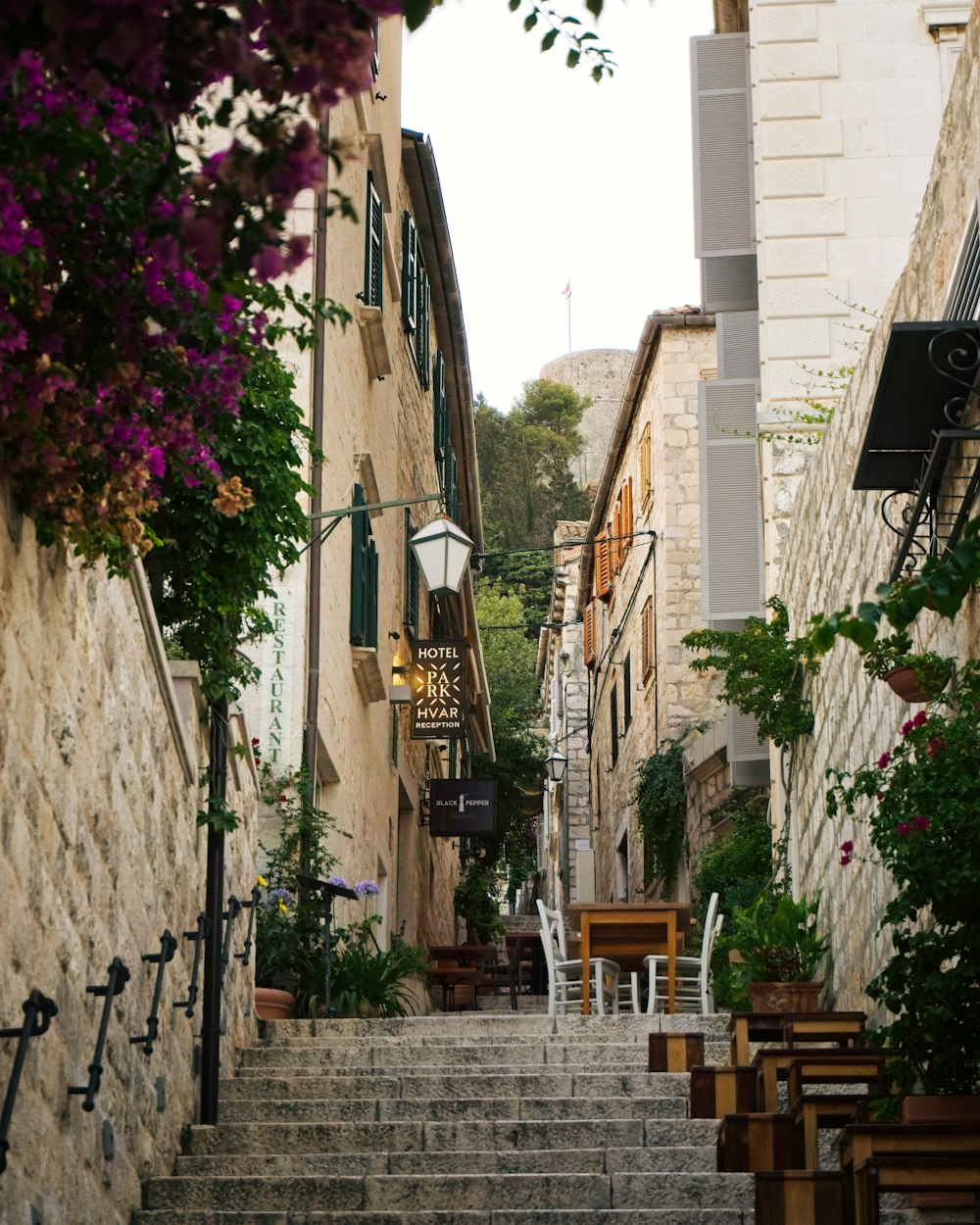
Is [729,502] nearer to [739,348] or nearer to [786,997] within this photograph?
[739,348]

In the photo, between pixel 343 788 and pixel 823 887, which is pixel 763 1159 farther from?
pixel 343 788

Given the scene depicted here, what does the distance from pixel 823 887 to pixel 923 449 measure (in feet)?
13.3

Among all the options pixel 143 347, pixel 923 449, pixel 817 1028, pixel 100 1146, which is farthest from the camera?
pixel 817 1028

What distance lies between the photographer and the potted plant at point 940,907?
582 cm

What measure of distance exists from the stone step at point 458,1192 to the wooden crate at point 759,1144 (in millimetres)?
103

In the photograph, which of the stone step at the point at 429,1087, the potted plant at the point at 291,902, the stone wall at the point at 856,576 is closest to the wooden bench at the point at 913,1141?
the stone wall at the point at 856,576

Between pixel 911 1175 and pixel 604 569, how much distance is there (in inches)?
902

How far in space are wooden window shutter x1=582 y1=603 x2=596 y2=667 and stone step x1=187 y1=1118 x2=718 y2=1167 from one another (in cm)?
2355

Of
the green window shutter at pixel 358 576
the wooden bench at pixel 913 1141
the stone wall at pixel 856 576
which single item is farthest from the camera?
the green window shutter at pixel 358 576

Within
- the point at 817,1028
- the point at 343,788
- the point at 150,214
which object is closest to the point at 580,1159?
the point at 817,1028

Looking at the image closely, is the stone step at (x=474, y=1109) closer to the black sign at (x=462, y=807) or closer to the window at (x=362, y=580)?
the window at (x=362, y=580)

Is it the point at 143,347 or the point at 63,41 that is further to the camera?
the point at 143,347

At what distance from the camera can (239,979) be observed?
8.87 m

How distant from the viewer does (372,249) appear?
602 inches
